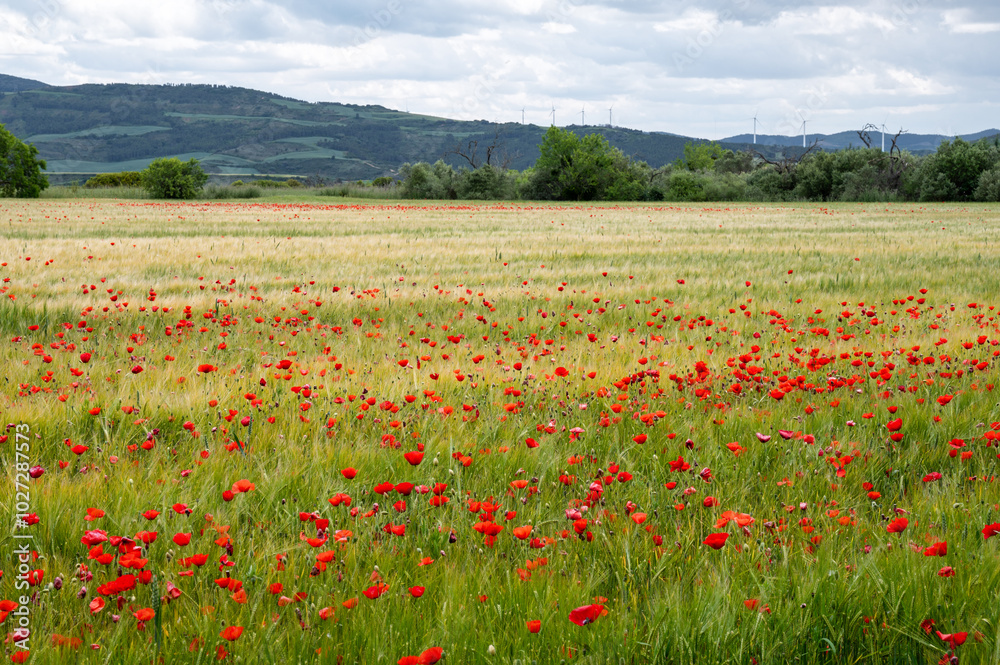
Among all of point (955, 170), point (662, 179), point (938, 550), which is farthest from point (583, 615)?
point (662, 179)

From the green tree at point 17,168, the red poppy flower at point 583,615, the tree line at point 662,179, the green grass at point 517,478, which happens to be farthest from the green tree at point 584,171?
the red poppy flower at point 583,615

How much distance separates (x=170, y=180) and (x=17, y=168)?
17087 mm

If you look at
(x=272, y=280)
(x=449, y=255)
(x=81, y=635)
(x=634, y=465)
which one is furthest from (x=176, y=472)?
A: (x=449, y=255)

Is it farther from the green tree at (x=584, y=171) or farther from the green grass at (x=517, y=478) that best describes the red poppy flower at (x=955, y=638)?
the green tree at (x=584, y=171)

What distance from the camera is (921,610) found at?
6.37 feet

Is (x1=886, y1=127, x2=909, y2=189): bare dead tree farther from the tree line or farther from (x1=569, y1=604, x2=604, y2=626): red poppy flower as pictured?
(x1=569, y1=604, x2=604, y2=626): red poppy flower

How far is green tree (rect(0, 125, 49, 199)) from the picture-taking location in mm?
62859

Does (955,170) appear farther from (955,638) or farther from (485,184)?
(955,638)

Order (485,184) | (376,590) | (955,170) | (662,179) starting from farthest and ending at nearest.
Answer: (662,179), (485,184), (955,170), (376,590)

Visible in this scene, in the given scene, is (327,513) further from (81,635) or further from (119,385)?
(119,385)

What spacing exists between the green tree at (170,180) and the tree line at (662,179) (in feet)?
61.6
